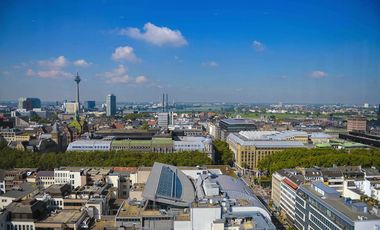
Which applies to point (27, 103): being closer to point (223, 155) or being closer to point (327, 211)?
point (223, 155)

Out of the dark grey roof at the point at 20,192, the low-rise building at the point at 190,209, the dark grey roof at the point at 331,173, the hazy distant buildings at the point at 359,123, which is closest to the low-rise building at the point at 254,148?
the dark grey roof at the point at 331,173

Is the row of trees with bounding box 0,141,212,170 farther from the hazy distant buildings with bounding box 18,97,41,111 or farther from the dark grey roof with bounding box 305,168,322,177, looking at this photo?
the hazy distant buildings with bounding box 18,97,41,111

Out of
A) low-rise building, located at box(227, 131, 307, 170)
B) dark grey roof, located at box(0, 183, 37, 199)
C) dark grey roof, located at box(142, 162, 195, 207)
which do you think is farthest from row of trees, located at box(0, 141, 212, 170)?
dark grey roof, located at box(142, 162, 195, 207)

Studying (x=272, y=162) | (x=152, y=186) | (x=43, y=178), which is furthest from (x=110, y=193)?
(x=272, y=162)

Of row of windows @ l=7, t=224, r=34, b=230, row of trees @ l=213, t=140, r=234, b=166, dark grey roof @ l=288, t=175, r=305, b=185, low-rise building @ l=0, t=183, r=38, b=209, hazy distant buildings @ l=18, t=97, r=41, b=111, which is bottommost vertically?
row of trees @ l=213, t=140, r=234, b=166

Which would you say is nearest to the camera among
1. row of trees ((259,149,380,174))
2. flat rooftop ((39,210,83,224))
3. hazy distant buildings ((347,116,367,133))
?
flat rooftop ((39,210,83,224))

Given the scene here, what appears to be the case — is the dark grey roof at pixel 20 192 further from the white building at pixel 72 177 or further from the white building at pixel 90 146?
the white building at pixel 90 146
